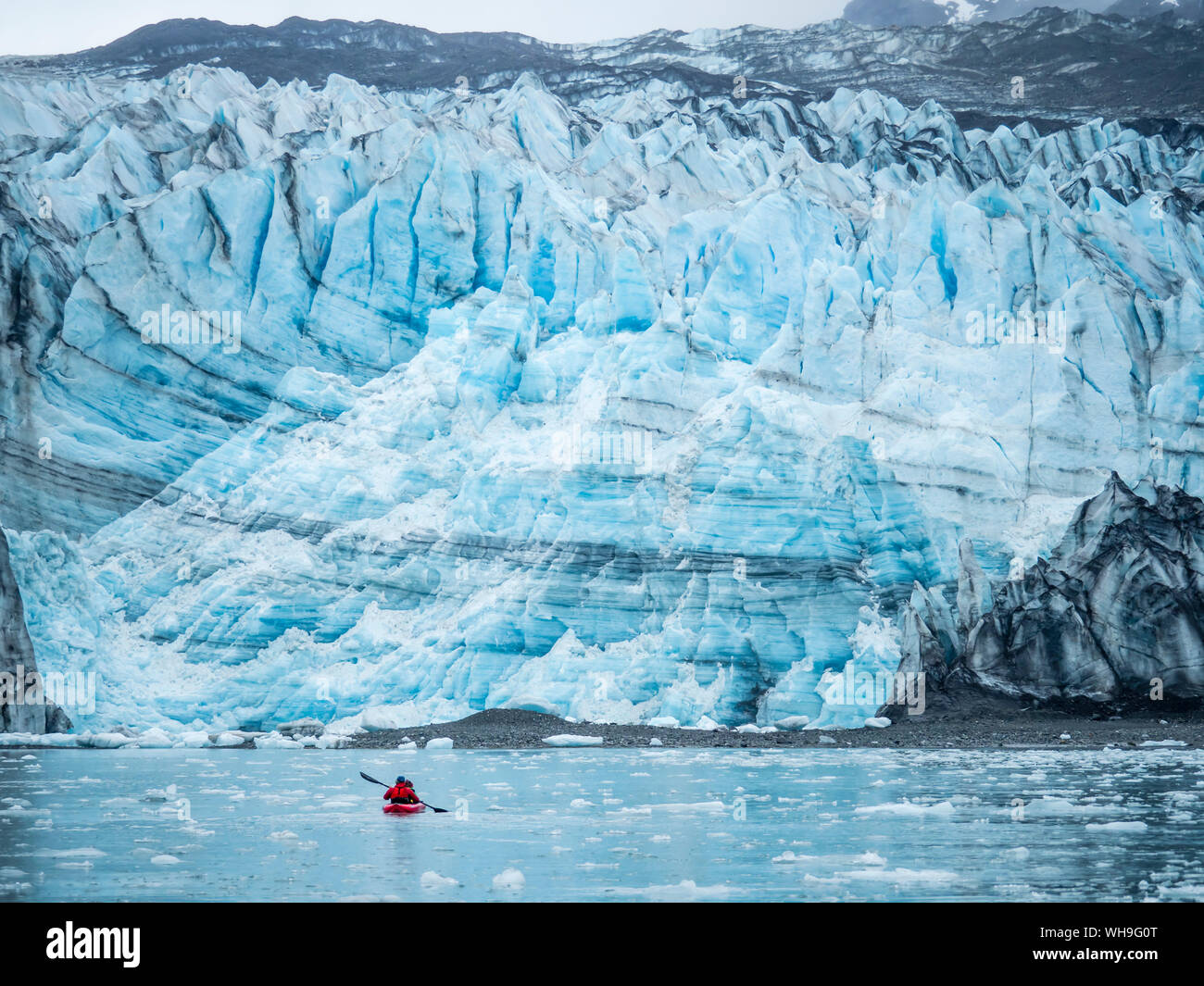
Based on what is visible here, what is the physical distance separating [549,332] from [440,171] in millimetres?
6098

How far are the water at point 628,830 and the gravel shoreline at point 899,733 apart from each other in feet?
6.78

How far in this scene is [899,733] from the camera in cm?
2575

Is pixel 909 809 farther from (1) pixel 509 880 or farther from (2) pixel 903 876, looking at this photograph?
(1) pixel 509 880

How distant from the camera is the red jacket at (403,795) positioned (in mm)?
16219

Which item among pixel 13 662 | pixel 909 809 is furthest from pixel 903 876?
pixel 13 662

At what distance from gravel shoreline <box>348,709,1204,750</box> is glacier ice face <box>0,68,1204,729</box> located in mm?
1444

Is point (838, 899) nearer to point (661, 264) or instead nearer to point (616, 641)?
point (616, 641)

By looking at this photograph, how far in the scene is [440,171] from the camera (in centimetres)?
3719

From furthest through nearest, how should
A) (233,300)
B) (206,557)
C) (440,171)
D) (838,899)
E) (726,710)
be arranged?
(440,171) → (233,300) → (206,557) → (726,710) → (838,899)

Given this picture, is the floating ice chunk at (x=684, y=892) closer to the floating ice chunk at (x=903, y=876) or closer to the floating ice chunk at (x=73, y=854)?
the floating ice chunk at (x=903, y=876)

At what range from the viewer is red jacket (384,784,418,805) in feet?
53.2

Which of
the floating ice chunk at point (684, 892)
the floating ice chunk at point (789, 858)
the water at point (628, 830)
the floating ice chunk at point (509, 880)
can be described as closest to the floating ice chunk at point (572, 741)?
the water at point (628, 830)

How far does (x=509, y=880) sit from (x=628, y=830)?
3726 millimetres
